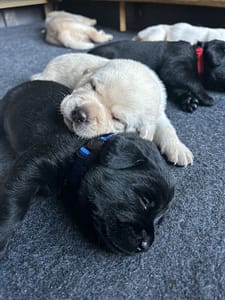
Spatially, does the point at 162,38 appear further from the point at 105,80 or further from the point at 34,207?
the point at 34,207

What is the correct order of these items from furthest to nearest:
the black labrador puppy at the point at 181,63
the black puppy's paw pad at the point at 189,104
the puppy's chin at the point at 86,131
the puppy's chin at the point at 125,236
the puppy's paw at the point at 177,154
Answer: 1. the black labrador puppy at the point at 181,63
2. the black puppy's paw pad at the point at 189,104
3. the puppy's paw at the point at 177,154
4. the puppy's chin at the point at 86,131
5. the puppy's chin at the point at 125,236

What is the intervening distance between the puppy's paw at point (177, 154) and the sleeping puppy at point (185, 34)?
156cm

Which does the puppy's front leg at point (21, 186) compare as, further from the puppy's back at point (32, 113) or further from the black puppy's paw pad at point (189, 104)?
the black puppy's paw pad at point (189, 104)

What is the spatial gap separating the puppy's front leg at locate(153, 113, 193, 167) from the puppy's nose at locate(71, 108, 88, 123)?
44cm

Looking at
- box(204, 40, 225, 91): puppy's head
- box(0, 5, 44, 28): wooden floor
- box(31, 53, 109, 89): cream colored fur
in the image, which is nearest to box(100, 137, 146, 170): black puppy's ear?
box(31, 53, 109, 89): cream colored fur

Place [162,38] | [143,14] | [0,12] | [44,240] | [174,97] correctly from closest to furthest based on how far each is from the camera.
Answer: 1. [44,240]
2. [174,97]
3. [162,38]
4. [143,14]
5. [0,12]

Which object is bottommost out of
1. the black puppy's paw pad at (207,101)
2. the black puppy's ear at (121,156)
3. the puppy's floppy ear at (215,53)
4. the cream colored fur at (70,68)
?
the black puppy's paw pad at (207,101)

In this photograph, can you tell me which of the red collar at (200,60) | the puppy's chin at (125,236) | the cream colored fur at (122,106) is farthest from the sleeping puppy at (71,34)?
the puppy's chin at (125,236)

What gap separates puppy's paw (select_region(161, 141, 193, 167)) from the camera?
1.51 metres

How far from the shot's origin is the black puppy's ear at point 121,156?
1020mm

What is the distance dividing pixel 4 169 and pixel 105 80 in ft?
2.02

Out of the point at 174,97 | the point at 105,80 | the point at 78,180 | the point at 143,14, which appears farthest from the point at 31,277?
the point at 143,14

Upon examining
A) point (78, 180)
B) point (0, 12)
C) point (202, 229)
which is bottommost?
point (0, 12)

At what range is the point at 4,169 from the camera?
58.1 inches
